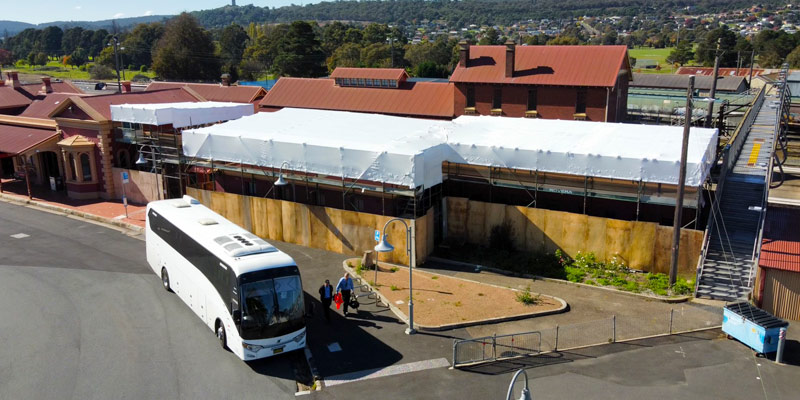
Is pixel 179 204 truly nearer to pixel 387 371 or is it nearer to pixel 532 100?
pixel 387 371

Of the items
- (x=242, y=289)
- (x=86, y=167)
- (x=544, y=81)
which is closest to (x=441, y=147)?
(x=242, y=289)

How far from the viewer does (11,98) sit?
48.1 meters

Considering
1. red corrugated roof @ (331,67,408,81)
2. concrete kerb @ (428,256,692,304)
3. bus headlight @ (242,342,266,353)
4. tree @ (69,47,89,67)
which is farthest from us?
tree @ (69,47,89,67)

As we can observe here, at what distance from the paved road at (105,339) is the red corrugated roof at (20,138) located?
12.0 metres

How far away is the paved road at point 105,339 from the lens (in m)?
16.6

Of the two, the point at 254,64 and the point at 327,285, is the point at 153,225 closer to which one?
the point at 327,285

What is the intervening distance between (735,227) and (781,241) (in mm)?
3162

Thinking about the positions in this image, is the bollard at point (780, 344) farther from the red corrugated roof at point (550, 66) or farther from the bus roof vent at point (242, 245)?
the red corrugated roof at point (550, 66)

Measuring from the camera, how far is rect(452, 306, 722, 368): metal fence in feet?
60.1

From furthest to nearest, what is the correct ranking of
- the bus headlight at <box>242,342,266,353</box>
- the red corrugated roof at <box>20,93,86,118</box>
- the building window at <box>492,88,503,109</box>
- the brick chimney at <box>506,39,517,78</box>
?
the building window at <box>492,88,503,109</box>, the brick chimney at <box>506,39,517,78</box>, the red corrugated roof at <box>20,93,86,118</box>, the bus headlight at <box>242,342,266,353</box>

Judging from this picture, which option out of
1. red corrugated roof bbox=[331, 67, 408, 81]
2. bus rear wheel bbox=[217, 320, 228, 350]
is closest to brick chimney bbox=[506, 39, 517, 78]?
red corrugated roof bbox=[331, 67, 408, 81]

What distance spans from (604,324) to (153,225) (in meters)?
17.0

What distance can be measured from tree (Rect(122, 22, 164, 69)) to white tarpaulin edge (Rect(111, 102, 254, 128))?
5003 inches

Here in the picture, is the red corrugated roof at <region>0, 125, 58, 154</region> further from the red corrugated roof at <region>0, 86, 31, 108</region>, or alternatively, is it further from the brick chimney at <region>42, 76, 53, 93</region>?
the brick chimney at <region>42, 76, 53, 93</region>
